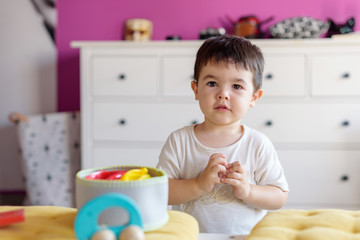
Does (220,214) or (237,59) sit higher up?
(237,59)

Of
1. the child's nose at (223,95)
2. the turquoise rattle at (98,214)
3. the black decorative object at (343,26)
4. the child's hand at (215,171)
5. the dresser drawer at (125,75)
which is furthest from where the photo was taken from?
the black decorative object at (343,26)

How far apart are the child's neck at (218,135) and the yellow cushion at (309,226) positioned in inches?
12.0

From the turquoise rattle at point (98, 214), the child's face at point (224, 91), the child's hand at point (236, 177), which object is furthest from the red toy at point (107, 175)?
the child's face at point (224, 91)

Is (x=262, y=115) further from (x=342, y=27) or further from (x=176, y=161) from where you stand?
(x=176, y=161)

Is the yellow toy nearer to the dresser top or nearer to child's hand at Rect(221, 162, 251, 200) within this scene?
child's hand at Rect(221, 162, 251, 200)

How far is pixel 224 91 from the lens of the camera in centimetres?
83

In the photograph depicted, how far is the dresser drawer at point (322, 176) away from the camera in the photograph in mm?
2006

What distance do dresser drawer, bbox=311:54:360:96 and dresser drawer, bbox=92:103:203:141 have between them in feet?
2.35

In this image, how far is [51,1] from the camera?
8.68ft

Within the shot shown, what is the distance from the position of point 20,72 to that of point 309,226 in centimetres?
257

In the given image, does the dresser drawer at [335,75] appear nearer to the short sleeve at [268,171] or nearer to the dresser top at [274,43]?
the dresser top at [274,43]

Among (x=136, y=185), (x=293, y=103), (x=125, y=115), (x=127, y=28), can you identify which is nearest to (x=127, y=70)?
(x=125, y=115)

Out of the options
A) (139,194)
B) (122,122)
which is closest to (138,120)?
(122,122)

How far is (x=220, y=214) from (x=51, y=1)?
2.34m
